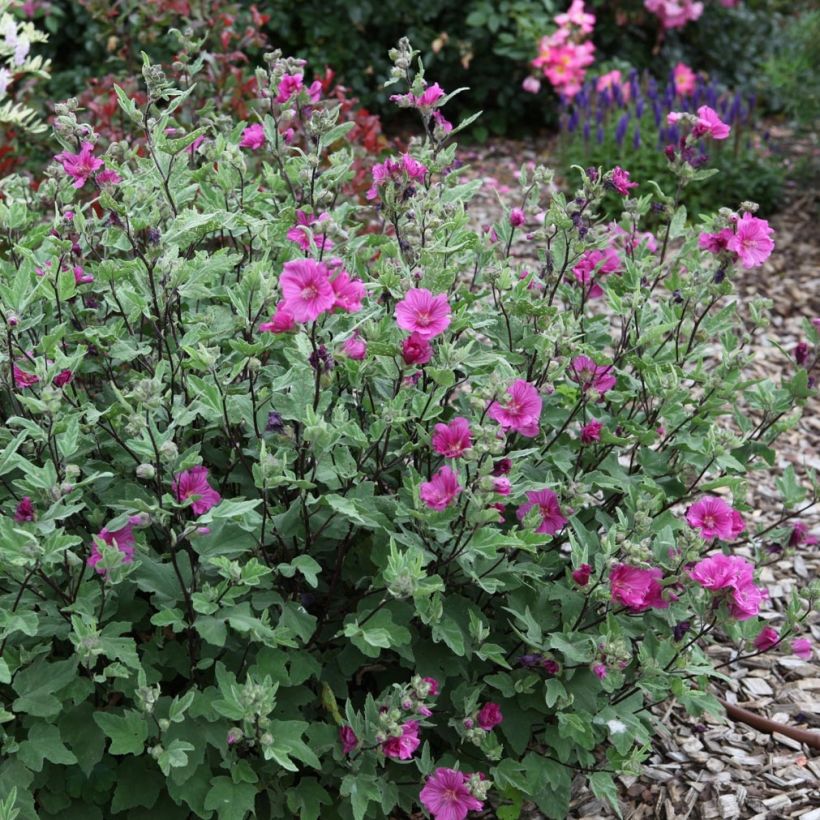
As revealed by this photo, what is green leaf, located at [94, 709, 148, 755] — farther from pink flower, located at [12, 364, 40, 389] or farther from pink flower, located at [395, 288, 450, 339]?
pink flower, located at [395, 288, 450, 339]

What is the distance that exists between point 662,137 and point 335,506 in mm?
4641

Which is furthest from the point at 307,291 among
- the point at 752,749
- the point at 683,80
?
the point at 683,80

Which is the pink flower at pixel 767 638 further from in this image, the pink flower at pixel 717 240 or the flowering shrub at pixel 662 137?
the flowering shrub at pixel 662 137

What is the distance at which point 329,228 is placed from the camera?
183cm

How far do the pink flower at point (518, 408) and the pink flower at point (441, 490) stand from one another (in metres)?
0.15

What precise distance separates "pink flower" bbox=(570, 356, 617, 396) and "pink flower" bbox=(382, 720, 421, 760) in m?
0.77

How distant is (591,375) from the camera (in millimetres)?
2213

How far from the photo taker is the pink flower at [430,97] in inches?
92.0

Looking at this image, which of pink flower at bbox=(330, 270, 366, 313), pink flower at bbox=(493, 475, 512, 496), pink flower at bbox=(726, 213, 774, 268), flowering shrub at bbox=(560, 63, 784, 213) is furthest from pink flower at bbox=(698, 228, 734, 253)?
flowering shrub at bbox=(560, 63, 784, 213)

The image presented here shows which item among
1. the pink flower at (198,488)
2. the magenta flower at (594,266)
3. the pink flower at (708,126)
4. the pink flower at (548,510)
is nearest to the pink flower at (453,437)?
the pink flower at (548,510)

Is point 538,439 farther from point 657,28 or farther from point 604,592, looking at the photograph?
point 657,28

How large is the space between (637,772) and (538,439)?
728mm

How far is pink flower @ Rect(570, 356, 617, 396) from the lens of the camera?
2205 mm

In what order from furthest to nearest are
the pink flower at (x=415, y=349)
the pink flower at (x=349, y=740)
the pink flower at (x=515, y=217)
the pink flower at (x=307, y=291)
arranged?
the pink flower at (x=515, y=217), the pink flower at (x=349, y=740), the pink flower at (x=415, y=349), the pink flower at (x=307, y=291)
